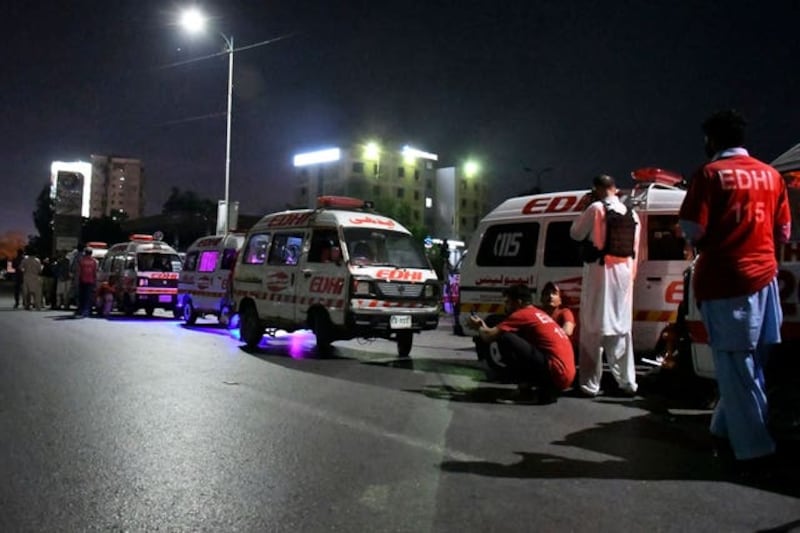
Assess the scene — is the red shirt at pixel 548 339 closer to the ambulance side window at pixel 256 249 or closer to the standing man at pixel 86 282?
the ambulance side window at pixel 256 249

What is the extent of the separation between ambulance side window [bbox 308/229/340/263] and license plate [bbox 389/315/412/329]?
135cm

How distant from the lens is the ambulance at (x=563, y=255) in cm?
793

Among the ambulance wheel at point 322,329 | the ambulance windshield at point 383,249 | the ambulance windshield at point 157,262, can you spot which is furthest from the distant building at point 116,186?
the ambulance wheel at point 322,329

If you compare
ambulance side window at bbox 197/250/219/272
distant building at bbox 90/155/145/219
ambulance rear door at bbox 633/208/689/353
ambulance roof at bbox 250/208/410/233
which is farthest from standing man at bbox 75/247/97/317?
distant building at bbox 90/155/145/219

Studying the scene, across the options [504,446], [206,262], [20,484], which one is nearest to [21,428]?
[20,484]

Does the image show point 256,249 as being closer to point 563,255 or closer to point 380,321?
point 380,321

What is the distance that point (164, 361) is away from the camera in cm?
974

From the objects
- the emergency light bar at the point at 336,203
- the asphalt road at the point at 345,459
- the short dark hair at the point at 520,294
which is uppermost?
the emergency light bar at the point at 336,203

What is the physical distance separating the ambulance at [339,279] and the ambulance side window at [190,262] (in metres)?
5.92

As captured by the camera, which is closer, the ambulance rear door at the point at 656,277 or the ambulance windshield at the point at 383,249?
the ambulance rear door at the point at 656,277

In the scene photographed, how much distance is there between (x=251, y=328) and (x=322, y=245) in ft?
7.10

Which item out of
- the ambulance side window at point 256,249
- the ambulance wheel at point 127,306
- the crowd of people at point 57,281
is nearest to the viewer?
the ambulance side window at point 256,249

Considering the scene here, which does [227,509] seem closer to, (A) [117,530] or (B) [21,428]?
(A) [117,530]

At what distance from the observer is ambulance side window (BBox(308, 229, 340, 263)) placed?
1085 cm
